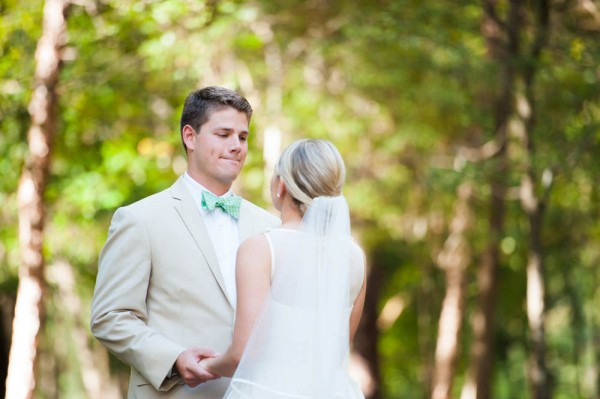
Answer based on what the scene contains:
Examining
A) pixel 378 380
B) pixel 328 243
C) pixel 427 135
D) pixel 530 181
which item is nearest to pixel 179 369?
pixel 328 243

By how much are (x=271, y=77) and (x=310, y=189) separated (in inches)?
465

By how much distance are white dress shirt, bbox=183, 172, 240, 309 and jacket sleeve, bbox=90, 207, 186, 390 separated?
35 cm

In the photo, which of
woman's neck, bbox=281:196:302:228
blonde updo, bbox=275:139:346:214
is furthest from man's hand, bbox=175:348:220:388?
blonde updo, bbox=275:139:346:214

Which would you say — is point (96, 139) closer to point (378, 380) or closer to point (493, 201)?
point (493, 201)

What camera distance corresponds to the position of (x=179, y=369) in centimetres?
404

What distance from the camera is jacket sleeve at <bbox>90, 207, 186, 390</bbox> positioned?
4043 mm

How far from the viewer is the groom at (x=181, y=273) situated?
4.07m

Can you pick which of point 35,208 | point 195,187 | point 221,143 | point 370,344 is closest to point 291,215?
point 221,143

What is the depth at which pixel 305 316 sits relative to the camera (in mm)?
3984

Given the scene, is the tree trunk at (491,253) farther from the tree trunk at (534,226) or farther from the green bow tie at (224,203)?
the green bow tie at (224,203)

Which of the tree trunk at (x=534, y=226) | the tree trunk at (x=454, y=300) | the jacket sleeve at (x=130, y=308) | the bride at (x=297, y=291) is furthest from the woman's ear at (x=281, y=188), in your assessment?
the tree trunk at (x=454, y=300)

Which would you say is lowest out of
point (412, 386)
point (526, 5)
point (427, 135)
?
point (412, 386)

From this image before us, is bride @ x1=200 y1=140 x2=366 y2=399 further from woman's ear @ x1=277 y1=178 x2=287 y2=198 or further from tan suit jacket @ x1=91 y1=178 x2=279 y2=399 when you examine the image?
tan suit jacket @ x1=91 y1=178 x2=279 y2=399

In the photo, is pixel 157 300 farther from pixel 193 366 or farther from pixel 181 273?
pixel 193 366
